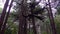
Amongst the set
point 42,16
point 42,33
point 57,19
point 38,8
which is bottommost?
point 42,33

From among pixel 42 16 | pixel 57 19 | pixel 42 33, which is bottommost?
pixel 42 33

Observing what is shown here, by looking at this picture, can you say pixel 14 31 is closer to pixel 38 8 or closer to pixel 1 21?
pixel 38 8

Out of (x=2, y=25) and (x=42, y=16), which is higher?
(x=2, y=25)

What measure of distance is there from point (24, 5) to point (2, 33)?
22 centimetres

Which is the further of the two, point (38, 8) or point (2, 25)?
point (38, 8)

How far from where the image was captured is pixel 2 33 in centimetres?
67

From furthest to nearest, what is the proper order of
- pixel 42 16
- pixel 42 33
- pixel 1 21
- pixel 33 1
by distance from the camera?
pixel 42 33, pixel 42 16, pixel 33 1, pixel 1 21

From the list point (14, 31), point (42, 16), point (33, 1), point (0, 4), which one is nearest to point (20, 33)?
point (33, 1)

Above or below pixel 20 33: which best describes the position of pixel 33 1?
above

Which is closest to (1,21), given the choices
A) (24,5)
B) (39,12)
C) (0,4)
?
(24,5)

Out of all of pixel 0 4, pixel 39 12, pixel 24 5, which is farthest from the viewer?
pixel 0 4

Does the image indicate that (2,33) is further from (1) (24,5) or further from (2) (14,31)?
(2) (14,31)

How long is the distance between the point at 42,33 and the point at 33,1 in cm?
120

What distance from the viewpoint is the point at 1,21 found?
0.67 metres
